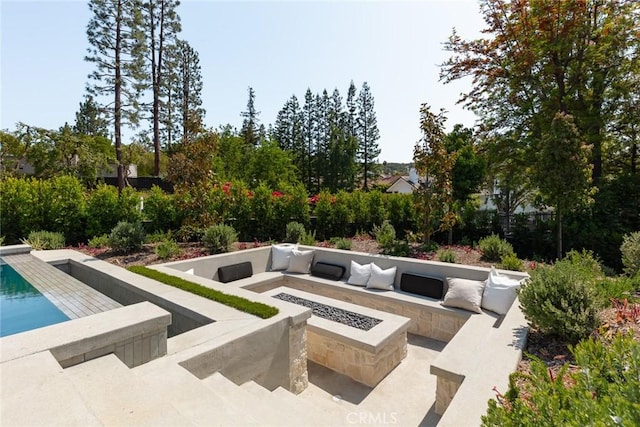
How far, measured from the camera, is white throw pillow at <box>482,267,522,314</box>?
4465 millimetres

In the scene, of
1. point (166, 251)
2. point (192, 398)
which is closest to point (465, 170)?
point (166, 251)

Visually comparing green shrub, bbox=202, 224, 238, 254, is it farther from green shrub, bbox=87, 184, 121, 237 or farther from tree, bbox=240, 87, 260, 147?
tree, bbox=240, 87, 260, 147

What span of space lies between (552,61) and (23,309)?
14.0m

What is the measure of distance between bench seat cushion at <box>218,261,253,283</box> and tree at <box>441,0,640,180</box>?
9240mm

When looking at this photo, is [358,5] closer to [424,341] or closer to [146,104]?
[424,341]

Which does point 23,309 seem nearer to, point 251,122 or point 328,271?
point 328,271

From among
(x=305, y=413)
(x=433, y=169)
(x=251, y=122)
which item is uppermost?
(x=251, y=122)

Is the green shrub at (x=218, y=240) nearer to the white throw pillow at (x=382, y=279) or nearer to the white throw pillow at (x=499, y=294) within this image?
the white throw pillow at (x=382, y=279)

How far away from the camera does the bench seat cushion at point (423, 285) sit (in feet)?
17.6

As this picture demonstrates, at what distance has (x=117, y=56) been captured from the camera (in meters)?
12.6

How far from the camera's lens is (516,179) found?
11539 mm

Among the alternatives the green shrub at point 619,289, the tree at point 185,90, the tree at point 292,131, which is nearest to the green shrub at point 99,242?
the green shrub at point 619,289

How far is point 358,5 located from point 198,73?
19.8 m

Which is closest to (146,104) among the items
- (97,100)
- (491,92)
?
(97,100)
